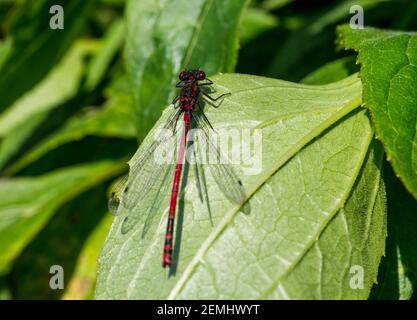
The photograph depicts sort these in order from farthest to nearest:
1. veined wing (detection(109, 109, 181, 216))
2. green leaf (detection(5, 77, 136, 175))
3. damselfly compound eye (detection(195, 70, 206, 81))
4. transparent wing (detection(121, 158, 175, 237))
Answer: green leaf (detection(5, 77, 136, 175))
damselfly compound eye (detection(195, 70, 206, 81))
veined wing (detection(109, 109, 181, 216))
transparent wing (detection(121, 158, 175, 237))

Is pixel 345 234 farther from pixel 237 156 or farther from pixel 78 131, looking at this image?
pixel 78 131

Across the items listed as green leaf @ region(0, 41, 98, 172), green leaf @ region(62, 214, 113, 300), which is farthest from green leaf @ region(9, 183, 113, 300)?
green leaf @ region(0, 41, 98, 172)

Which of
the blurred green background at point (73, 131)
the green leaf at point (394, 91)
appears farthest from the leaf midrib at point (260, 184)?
the blurred green background at point (73, 131)

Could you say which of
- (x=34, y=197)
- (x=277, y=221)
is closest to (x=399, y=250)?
(x=277, y=221)

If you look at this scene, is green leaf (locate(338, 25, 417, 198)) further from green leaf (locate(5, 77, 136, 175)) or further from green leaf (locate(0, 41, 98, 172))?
green leaf (locate(0, 41, 98, 172))

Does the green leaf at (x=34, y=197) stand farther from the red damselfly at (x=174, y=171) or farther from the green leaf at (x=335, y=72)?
the green leaf at (x=335, y=72)

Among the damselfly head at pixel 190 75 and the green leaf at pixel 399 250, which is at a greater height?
the damselfly head at pixel 190 75

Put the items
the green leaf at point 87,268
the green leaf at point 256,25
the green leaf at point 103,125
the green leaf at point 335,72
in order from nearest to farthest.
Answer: the green leaf at point 335,72 < the green leaf at point 87,268 < the green leaf at point 103,125 < the green leaf at point 256,25

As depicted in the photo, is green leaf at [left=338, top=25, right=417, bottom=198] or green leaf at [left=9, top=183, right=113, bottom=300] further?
green leaf at [left=9, top=183, right=113, bottom=300]
